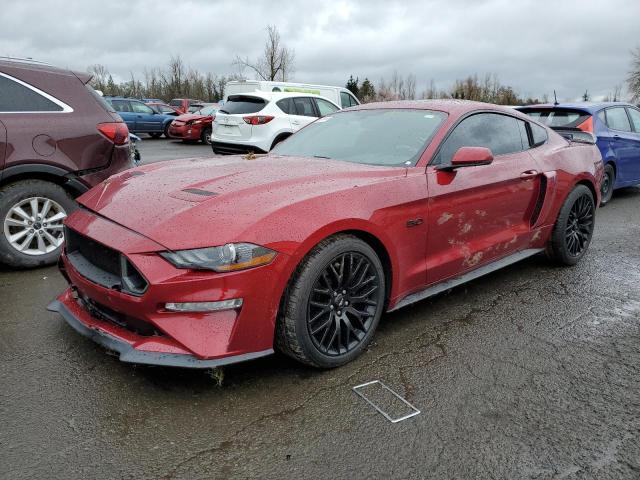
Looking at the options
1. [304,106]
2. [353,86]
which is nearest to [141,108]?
[304,106]

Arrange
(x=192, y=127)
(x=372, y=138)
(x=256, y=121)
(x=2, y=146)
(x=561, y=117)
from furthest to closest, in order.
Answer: (x=192, y=127)
(x=256, y=121)
(x=561, y=117)
(x=2, y=146)
(x=372, y=138)

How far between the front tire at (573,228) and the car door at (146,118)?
65.3ft

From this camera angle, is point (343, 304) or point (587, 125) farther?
point (587, 125)

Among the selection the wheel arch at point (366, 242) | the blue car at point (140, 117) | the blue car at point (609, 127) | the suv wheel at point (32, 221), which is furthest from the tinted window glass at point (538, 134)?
the blue car at point (140, 117)

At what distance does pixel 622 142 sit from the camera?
25.8 feet

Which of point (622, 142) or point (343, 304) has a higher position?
point (622, 142)

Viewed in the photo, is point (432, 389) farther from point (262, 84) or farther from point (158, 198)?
point (262, 84)

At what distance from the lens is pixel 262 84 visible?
16000mm

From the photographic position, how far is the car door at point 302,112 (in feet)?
37.6

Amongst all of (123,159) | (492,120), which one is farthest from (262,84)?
(492,120)

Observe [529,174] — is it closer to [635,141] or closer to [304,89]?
[635,141]

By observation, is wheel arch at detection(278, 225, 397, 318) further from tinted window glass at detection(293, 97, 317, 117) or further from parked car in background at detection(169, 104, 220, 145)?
parked car in background at detection(169, 104, 220, 145)

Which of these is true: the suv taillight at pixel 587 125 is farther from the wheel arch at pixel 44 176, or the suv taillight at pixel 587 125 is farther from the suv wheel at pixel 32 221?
the suv wheel at pixel 32 221

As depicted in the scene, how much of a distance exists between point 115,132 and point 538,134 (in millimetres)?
3857
